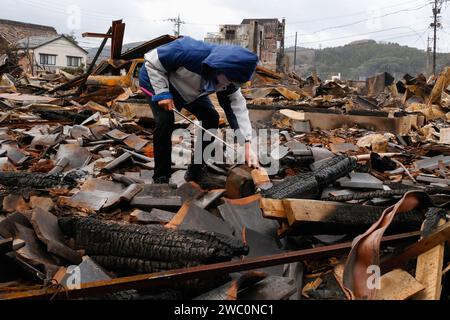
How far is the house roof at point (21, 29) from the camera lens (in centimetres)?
4500

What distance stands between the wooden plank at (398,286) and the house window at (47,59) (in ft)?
154

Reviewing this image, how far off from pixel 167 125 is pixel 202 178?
0.65 meters

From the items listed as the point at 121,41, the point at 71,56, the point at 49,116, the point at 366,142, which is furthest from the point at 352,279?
the point at 71,56

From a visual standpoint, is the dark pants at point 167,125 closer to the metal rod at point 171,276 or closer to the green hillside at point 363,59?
the metal rod at point 171,276

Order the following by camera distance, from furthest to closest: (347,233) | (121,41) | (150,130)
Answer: (121,41)
(150,130)
(347,233)

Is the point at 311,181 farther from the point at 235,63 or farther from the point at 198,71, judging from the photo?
the point at 198,71

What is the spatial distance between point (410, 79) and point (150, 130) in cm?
1064

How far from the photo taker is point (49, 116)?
24.9ft

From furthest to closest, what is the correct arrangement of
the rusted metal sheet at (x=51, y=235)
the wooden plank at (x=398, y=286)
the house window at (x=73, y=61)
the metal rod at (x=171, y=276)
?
the house window at (x=73, y=61), the rusted metal sheet at (x=51, y=235), the wooden plank at (x=398, y=286), the metal rod at (x=171, y=276)

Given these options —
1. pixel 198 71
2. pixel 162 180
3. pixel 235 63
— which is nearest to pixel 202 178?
pixel 162 180

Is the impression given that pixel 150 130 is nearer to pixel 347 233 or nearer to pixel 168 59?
pixel 168 59

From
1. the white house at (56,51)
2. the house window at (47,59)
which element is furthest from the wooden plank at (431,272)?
the house window at (47,59)

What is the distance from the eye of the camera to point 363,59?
245 feet

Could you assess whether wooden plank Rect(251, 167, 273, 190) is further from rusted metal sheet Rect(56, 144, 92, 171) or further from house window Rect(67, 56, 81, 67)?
house window Rect(67, 56, 81, 67)
